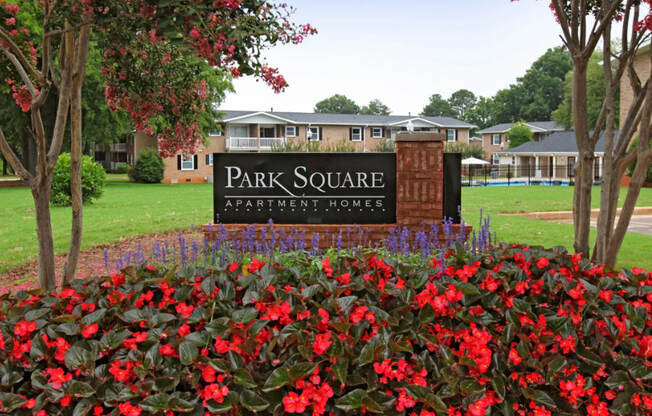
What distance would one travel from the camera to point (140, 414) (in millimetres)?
2332

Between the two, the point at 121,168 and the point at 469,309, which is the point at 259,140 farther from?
the point at 469,309

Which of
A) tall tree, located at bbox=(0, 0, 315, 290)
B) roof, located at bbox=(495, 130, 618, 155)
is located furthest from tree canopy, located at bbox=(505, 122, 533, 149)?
tall tree, located at bbox=(0, 0, 315, 290)

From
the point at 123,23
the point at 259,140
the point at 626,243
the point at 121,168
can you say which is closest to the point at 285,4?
the point at 123,23

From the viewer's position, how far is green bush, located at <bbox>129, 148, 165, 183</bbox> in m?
36.4

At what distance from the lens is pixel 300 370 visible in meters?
2.31

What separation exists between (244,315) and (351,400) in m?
0.62

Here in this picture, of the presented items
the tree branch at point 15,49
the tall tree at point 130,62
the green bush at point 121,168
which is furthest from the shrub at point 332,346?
the green bush at point 121,168

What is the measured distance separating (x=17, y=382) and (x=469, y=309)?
2.03m

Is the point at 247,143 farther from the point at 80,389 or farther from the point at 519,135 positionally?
the point at 80,389

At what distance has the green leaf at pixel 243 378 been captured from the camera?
230 centimetres

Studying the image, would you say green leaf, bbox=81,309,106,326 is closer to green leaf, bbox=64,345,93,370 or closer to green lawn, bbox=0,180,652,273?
green leaf, bbox=64,345,93,370

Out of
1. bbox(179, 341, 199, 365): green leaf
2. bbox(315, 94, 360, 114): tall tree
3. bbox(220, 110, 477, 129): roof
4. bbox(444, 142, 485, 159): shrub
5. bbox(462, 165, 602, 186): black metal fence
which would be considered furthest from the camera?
bbox(315, 94, 360, 114): tall tree

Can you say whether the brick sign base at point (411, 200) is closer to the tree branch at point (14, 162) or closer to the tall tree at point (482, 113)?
the tree branch at point (14, 162)

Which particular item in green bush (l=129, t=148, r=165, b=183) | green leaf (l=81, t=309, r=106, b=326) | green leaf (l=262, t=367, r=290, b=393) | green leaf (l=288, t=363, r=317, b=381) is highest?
green bush (l=129, t=148, r=165, b=183)
